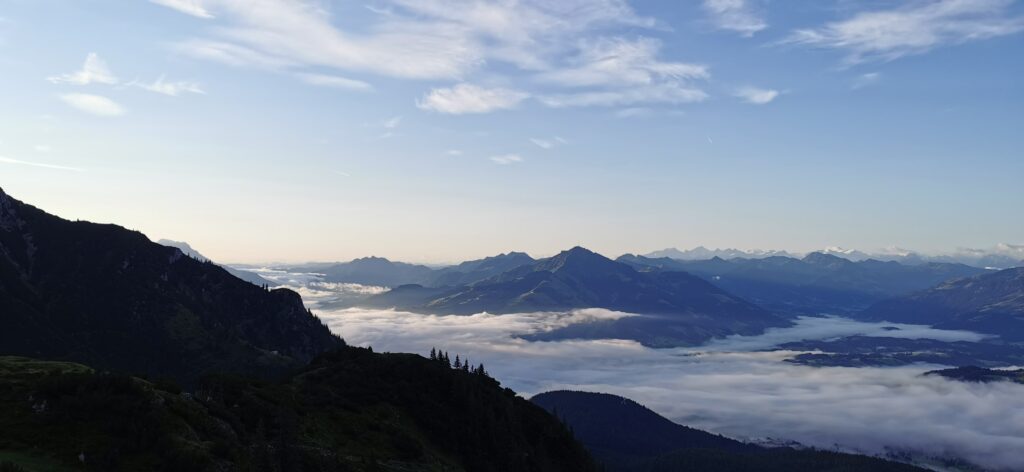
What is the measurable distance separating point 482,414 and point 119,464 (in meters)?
106

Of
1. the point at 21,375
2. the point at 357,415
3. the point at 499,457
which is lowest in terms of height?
the point at 499,457

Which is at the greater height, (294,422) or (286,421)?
(286,421)

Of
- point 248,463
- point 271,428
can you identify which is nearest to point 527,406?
point 271,428

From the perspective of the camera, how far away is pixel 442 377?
166 meters

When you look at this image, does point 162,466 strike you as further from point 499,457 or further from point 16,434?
point 499,457

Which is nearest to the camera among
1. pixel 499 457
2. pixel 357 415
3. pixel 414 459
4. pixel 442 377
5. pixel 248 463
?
pixel 248 463

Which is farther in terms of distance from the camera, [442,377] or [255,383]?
[442,377]

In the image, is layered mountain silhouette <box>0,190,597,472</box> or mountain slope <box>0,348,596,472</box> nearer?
layered mountain silhouette <box>0,190,597,472</box>

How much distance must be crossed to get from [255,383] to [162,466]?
5933 cm

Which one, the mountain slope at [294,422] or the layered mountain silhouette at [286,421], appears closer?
the layered mountain silhouette at [286,421]

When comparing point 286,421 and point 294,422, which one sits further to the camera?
point 294,422

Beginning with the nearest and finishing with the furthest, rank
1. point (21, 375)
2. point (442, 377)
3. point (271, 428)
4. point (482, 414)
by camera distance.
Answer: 1. point (21, 375)
2. point (271, 428)
3. point (482, 414)
4. point (442, 377)

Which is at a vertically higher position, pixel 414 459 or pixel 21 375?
pixel 21 375

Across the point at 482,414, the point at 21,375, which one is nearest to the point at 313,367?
the point at 482,414
